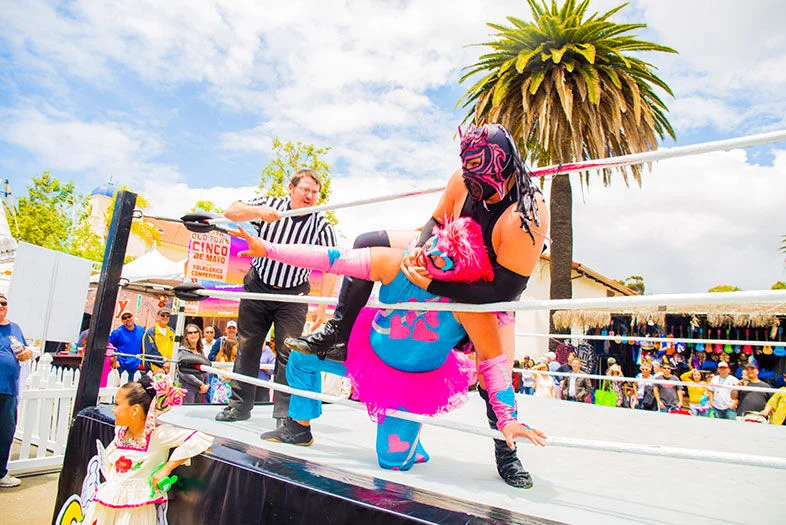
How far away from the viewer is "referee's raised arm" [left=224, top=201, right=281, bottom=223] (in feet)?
6.82

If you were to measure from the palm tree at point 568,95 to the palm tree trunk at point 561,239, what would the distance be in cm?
2

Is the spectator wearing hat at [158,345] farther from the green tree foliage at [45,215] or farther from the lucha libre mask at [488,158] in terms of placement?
the green tree foliage at [45,215]

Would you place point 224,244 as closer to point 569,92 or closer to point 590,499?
point 569,92

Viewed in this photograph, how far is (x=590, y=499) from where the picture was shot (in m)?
1.49

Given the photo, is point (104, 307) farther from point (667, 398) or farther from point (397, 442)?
point (667, 398)

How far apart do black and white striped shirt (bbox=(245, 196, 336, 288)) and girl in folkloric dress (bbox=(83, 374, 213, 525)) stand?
71 cm

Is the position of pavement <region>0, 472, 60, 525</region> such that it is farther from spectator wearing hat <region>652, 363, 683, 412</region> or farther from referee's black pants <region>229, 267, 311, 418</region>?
spectator wearing hat <region>652, 363, 683, 412</region>

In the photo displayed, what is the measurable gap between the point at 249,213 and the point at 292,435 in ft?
3.01

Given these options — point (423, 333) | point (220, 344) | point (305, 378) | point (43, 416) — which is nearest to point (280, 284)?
point (305, 378)

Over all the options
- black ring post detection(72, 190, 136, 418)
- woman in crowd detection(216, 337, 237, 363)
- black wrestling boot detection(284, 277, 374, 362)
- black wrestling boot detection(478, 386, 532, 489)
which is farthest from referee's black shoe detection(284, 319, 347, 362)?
woman in crowd detection(216, 337, 237, 363)

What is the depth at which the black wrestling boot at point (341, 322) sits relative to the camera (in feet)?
5.92

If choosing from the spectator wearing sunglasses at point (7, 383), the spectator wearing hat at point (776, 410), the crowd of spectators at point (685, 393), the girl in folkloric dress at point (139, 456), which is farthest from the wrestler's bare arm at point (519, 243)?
the spectator wearing hat at point (776, 410)

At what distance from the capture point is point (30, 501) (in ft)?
13.0

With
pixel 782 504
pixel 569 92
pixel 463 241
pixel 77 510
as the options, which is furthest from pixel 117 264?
pixel 569 92
